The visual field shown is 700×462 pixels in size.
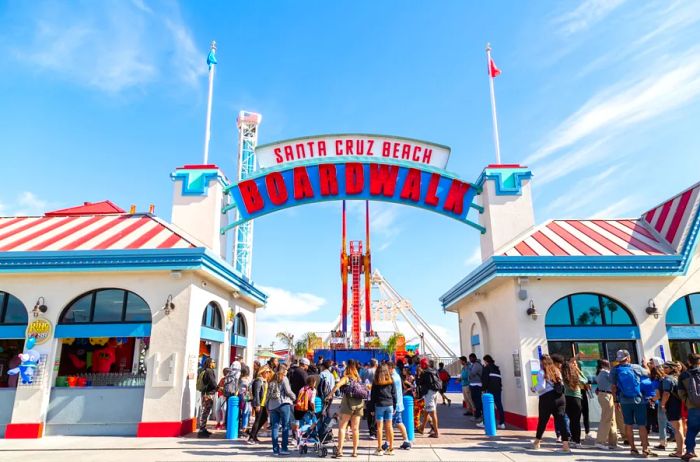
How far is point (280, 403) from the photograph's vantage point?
828 centimetres

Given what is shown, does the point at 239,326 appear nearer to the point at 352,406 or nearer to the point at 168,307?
the point at 168,307

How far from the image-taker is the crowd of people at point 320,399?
26.4 ft

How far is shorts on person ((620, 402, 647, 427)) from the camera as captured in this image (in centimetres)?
812

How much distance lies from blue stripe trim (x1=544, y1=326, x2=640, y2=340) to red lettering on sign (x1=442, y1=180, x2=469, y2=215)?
431 cm

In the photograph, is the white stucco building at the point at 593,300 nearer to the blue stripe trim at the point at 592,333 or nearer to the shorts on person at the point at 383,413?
the blue stripe trim at the point at 592,333

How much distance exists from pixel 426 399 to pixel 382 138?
7.30 meters

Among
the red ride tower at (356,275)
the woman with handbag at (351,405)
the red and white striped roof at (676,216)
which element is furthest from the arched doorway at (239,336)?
the red ride tower at (356,275)

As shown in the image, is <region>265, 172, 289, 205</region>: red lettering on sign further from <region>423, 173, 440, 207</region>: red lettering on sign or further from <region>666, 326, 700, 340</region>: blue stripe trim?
<region>666, 326, 700, 340</region>: blue stripe trim

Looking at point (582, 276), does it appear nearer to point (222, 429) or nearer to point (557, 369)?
point (557, 369)

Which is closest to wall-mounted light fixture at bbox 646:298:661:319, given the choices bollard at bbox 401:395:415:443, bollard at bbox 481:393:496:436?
bollard at bbox 481:393:496:436

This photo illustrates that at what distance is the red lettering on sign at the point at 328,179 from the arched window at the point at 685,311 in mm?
9239

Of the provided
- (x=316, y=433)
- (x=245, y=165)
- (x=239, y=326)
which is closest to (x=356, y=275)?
(x=245, y=165)

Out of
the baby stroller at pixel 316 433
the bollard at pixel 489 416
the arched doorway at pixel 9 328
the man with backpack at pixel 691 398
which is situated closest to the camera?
the man with backpack at pixel 691 398

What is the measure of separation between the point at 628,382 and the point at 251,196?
1029 cm
